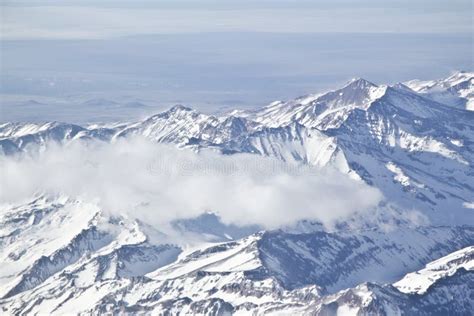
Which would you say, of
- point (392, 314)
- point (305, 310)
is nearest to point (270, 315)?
point (305, 310)

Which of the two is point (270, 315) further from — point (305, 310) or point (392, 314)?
point (392, 314)

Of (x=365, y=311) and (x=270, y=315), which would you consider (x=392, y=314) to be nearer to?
(x=365, y=311)

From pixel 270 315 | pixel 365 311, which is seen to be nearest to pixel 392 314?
pixel 365 311
